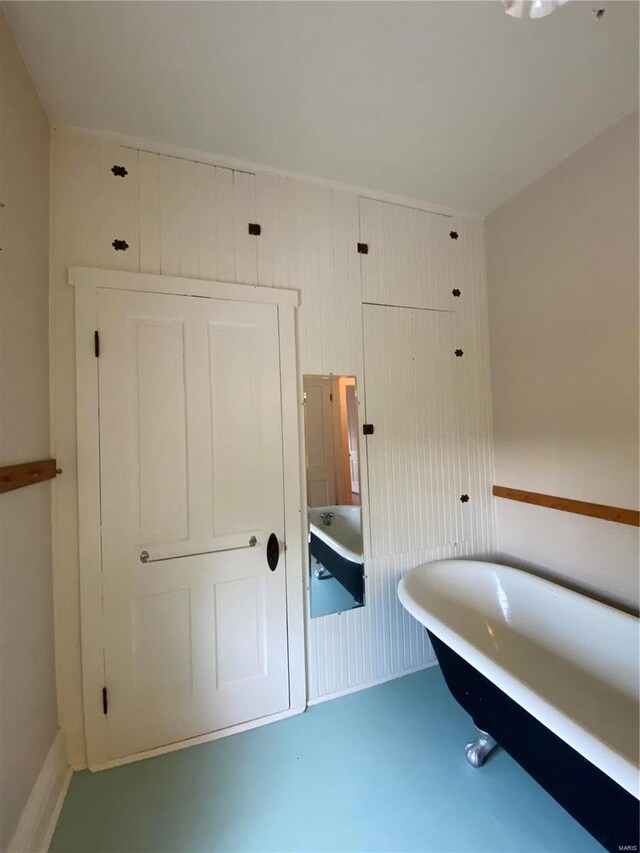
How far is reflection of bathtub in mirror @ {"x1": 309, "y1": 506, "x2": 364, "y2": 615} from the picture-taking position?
1.85 meters

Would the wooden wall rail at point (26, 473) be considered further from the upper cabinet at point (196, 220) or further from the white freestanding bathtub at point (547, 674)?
the white freestanding bathtub at point (547, 674)

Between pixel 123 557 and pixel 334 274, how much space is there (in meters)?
1.73

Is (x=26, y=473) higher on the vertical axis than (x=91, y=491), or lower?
higher

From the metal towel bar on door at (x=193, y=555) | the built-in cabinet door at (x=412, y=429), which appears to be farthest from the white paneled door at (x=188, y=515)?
the built-in cabinet door at (x=412, y=429)

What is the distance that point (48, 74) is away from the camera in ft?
4.27

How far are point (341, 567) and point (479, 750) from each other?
35.9 inches

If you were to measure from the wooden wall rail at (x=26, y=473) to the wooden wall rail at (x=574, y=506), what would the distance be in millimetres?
2386

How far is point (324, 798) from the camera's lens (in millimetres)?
1354

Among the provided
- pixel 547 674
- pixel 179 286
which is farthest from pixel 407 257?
pixel 547 674

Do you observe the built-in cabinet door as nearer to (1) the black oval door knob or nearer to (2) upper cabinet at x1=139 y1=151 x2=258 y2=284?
(1) the black oval door knob

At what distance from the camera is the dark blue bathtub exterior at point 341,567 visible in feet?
6.06

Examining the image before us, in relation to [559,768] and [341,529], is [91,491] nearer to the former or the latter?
[341,529]

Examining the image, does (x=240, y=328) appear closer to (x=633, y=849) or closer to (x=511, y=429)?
(x=511, y=429)

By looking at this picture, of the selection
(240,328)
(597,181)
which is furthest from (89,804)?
(597,181)
